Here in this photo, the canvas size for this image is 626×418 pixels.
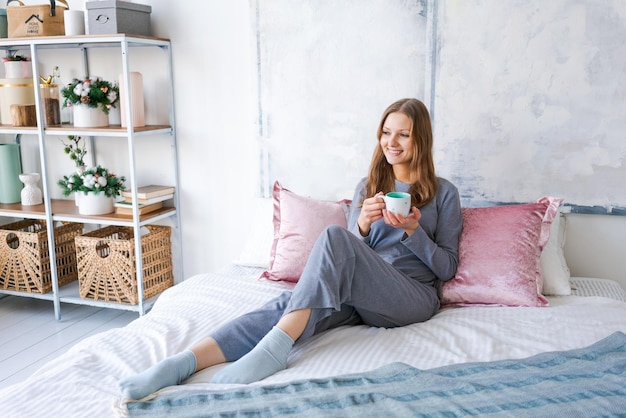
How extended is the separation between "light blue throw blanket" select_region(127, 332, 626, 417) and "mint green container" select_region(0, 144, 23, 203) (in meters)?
2.28

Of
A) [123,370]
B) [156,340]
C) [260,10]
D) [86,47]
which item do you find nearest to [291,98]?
[260,10]

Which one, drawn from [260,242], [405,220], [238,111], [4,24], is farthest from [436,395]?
[4,24]

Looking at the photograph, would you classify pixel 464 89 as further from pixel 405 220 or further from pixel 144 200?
pixel 144 200

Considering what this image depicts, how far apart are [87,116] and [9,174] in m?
0.69

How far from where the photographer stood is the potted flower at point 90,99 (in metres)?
2.82

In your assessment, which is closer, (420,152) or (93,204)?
(420,152)

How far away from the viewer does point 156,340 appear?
1784mm

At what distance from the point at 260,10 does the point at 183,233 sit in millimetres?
1165

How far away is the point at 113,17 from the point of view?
2.71 metres

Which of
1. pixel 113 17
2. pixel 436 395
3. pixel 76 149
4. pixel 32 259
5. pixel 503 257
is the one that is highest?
pixel 113 17

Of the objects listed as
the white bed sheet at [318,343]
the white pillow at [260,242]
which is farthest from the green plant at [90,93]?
the white bed sheet at [318,343]

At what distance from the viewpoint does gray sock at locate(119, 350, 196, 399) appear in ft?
4.57

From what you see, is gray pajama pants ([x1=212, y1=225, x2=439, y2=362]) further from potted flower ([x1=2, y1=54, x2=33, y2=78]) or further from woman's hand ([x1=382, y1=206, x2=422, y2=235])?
potted flower ([x1=2, y1=54, x2=33, y2=78])

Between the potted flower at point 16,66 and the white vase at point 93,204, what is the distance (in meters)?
0.70
